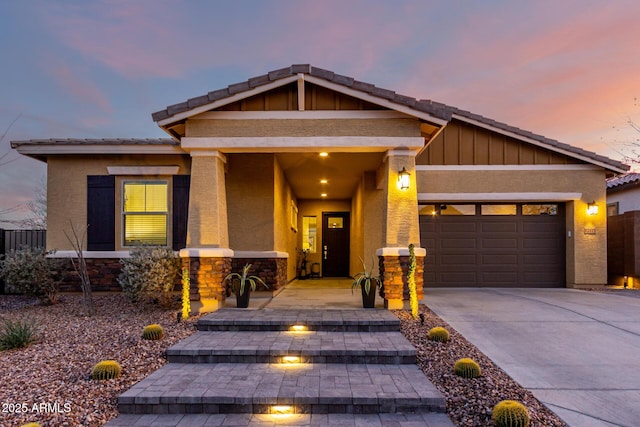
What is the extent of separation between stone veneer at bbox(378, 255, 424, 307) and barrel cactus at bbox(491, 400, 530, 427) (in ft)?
12.0

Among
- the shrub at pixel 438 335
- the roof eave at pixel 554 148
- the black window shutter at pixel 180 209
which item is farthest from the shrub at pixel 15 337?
the roof eave at pixel 554 148

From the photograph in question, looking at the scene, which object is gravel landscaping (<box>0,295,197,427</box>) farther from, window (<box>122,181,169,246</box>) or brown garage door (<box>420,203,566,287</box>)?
brown garage door (<box>420,203,566,287</box>)

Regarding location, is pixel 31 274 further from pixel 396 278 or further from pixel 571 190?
pixel 571 190

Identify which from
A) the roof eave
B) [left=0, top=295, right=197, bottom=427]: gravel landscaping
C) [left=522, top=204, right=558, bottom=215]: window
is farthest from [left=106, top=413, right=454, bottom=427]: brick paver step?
[left=522, top=204, right=558, bottom=215]: window

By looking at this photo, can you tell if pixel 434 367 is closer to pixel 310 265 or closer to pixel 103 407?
pixel 103 407

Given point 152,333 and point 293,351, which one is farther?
point 152,333

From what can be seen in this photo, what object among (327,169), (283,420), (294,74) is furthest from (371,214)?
(283,420)

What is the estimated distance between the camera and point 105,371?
153 inches

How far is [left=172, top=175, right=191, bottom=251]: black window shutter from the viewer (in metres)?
8.72

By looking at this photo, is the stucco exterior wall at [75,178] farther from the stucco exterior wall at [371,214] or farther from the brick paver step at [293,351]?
the brick paver step at [293,351]

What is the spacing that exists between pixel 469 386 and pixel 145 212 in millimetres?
7600

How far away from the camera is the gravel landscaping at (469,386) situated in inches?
124

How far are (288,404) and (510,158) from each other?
9.07 metres

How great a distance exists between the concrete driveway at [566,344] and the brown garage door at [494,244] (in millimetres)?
1613
